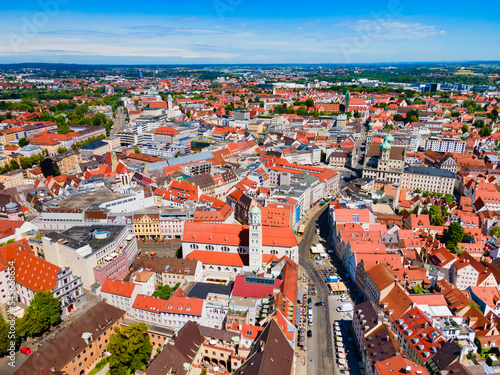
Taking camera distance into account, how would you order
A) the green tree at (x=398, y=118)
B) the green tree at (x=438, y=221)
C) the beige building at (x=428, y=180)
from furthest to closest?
the green tree at (x=398, y=118) < the beige building at (x=428, y=180) < the green tree at (x=438, y=221)

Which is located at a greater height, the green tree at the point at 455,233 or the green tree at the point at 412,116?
the green tree at the point at 412,116

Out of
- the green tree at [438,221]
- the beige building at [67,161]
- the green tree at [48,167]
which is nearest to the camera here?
the green tree at [438,221]

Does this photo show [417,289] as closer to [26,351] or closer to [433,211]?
[433,211]

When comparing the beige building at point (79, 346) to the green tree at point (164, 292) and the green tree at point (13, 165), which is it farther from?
the green tree at point (13, 165)

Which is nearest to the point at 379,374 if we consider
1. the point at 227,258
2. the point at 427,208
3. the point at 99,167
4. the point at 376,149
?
the point at 227,258

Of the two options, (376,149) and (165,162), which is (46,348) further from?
(376,149)

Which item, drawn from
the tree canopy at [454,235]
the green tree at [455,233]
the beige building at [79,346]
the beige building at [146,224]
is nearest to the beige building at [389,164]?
the green tree at [455,233]

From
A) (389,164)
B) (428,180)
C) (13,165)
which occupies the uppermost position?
(389,164)

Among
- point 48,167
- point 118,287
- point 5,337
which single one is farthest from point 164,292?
point 48,167
